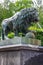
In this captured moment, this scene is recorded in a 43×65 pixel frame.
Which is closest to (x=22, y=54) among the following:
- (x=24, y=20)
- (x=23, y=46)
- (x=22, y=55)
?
(x=22, y=55)

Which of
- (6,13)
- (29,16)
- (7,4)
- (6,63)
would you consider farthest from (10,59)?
(7,4)

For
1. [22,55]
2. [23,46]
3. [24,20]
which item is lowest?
[22,55]

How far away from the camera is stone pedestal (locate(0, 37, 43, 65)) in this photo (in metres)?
7.53

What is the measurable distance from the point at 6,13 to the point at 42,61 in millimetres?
12130

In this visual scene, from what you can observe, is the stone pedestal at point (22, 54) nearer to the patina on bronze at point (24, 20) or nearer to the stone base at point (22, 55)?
the stone base at point (22, 55)

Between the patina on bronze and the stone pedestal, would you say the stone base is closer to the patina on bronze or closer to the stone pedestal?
the stone pedestal

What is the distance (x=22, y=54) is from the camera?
24.7ft

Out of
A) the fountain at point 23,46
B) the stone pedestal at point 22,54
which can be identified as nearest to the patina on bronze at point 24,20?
the fountain at point 23,46

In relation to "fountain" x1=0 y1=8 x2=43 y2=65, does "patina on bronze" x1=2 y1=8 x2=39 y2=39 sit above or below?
above

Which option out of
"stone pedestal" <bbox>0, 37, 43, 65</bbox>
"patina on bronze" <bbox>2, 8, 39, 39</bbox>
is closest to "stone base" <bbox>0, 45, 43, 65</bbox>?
"stone pedestal" <bbox>0, 37, 43, 65</bbox>

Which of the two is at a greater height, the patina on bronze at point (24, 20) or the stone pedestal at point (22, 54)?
the patina on bronze at point (24, 20)

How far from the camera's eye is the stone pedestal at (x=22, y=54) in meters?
7.53

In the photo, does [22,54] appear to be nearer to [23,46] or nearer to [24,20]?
[23,46]

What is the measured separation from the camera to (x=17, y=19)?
8297 millimetres
